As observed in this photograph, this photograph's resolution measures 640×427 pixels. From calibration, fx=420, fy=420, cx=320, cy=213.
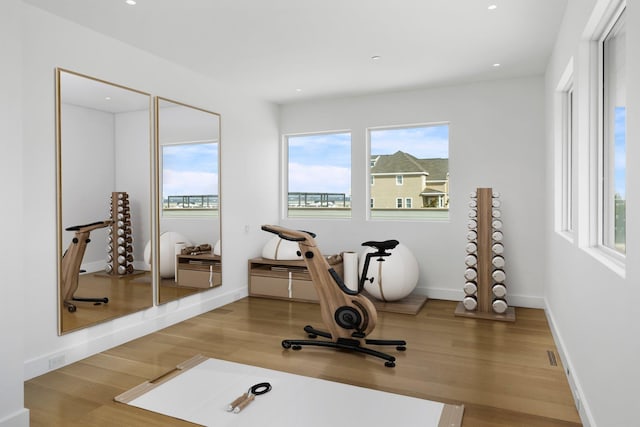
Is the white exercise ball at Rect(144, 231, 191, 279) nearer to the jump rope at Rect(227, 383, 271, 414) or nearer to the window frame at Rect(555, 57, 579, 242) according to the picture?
the jump rope at Rect(227, 383, 271, 414)

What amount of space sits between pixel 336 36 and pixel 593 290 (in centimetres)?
277

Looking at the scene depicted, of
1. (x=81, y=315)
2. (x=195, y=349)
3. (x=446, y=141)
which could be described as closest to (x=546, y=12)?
(x=446, y=141)

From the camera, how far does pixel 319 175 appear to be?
633 centimetres

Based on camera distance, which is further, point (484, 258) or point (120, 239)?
point (484, 258)

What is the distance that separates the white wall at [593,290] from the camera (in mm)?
1527

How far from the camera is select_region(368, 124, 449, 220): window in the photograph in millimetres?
5543

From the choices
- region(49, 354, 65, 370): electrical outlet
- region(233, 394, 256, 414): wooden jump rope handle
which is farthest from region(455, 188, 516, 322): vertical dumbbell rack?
region(49, 354, 65, 370): electrical outlet

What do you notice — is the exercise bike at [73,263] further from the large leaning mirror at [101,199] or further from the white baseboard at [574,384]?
the white baseboard at [574,384]

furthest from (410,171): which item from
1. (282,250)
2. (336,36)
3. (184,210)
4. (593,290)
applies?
(593,290)

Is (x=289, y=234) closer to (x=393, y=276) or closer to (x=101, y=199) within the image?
(x=101, y=199)

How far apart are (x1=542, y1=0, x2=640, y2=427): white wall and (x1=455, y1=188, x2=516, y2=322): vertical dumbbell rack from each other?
2.41 feet

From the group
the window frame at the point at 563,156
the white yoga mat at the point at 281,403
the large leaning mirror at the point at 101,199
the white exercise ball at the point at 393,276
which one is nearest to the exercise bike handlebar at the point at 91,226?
the large leaning mirror at the point at 101,199

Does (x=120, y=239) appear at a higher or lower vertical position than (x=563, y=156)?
lower

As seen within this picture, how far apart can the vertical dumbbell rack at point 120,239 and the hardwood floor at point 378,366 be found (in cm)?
70
